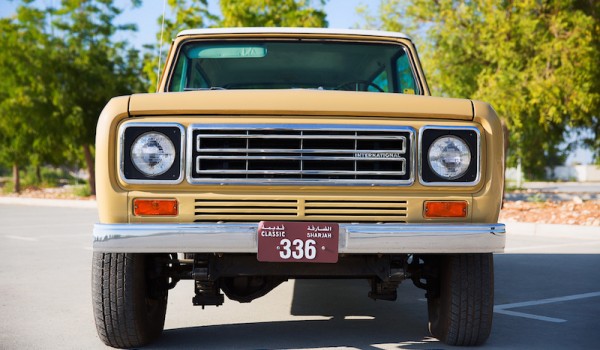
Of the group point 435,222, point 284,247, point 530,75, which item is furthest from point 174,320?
point 530,75

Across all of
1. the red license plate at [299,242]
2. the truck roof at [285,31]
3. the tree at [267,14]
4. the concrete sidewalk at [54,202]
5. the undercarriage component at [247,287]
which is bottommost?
the concrete sidewalk at [54,202]

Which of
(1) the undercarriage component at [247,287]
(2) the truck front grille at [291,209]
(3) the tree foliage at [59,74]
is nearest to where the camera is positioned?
(2) the truck front grille at [291,209]

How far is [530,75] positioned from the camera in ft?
50.6

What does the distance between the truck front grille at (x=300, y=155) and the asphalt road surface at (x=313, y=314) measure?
111 centimetres

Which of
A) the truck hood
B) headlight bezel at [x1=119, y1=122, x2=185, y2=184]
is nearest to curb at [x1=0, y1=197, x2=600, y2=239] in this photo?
the truck hood

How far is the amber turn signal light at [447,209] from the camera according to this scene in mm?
3738

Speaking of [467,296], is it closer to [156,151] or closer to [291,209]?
[291,209]

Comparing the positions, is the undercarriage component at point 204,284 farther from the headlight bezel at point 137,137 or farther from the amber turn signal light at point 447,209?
the amber turn signal light at point 447,209

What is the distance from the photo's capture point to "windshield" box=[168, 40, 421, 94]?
505 centimetres

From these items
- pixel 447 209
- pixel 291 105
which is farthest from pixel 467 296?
pixel 291 105

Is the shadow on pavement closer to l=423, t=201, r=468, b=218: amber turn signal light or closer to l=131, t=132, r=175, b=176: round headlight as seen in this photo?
l=423, t=201, r=468, b=218: amber turn signal light

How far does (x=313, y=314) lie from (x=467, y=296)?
61.5 inches

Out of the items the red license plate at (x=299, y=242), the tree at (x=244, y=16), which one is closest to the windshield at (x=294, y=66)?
the red license plate at (x=299, y=242)

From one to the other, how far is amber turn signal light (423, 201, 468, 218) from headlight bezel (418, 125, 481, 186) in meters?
0.10
